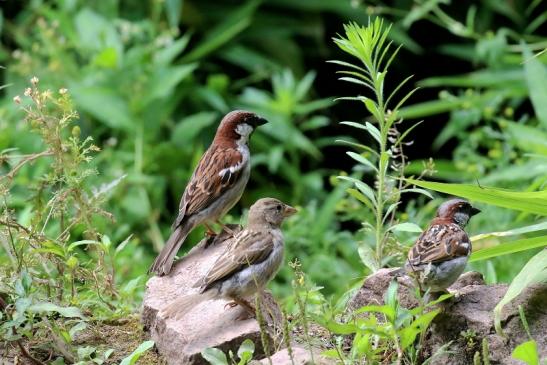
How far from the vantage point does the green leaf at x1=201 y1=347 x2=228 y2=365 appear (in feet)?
12.9

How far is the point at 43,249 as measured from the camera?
439 centimetres

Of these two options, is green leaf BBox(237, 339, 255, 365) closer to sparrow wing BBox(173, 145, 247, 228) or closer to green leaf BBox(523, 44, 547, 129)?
sparrow wing BBox(173, 145, 247, 228)

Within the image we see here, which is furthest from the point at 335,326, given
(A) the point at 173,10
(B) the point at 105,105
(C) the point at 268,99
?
(A) the point at 173,10

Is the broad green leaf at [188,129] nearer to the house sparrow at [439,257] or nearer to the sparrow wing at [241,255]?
the sparrow wing at [241,255]

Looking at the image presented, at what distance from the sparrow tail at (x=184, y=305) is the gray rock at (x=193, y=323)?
0.11ft

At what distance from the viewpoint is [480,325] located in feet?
13.3

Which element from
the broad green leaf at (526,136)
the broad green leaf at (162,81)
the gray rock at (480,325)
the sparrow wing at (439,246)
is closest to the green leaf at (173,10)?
the broad green leaf at (162,81)

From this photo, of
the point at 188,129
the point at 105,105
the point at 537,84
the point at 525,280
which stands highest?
the point at 537,84

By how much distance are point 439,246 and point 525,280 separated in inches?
14.8

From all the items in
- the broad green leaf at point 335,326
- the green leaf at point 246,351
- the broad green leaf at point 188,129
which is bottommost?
the broad green leaf at point 188,129

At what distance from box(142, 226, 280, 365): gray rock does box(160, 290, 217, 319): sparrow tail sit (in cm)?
3

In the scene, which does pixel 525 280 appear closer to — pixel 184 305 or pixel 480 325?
pixel 480 325

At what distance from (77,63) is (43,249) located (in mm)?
5459

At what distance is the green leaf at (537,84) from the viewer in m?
6.75
